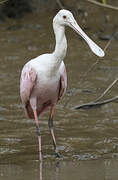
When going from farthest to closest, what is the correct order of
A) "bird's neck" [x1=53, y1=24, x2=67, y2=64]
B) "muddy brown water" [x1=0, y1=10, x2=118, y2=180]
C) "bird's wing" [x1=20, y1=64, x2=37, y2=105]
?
"bird's wing" [x1=20, y1=64, x2=37, y2=105] → "bird's neck" [x1=53, y1=24, x2=67, y2=64] → "muddy brown water" [x1=0, y1=10, x2=118, y2=180]

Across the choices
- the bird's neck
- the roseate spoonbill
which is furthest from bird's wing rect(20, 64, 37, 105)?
the bird's neck

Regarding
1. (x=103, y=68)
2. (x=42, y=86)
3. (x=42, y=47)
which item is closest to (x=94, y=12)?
(x=42, y=47)

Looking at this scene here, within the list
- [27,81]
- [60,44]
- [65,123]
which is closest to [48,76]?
[27,81]

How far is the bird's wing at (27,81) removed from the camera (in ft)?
26.6

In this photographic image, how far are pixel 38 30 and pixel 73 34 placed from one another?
0.94 metres

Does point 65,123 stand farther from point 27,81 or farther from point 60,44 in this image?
point 60,44

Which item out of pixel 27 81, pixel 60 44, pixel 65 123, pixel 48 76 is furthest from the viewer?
pixel 65 123

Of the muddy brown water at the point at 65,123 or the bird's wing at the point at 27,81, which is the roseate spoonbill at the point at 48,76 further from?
the muddy brown water at the point at 65,123

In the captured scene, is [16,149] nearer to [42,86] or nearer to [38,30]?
[42,86]

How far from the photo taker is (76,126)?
30.7 feet

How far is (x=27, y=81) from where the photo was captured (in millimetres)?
8281

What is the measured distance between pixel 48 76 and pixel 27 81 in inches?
15.0

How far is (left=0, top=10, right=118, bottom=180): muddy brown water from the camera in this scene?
7406mm

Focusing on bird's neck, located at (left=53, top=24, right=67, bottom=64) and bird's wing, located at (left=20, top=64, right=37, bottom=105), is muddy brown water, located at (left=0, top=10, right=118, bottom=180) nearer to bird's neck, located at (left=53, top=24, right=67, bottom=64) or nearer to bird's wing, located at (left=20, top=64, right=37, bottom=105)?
bird's wing, located at (left=20, top=64, right=37, bottom=105)
